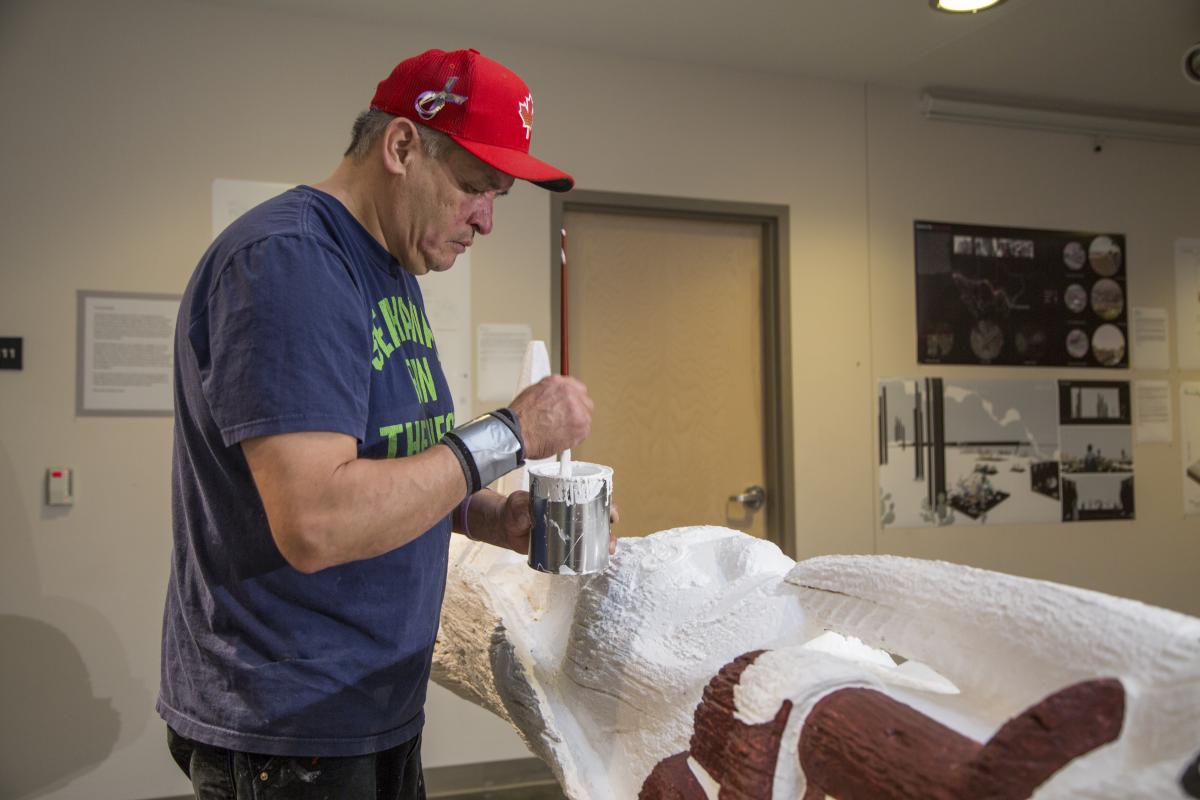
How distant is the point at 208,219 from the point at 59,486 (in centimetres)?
96

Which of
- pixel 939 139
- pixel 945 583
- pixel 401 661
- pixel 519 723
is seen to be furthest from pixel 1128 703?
pixel 939 139

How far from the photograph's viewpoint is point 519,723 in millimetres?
1364

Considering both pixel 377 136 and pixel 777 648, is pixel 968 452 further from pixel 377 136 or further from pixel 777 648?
pixel 377 136

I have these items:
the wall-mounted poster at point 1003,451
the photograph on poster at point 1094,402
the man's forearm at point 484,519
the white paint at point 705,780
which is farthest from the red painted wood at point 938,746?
the photograph on poster at point 1094,402

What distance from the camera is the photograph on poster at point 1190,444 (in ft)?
12.7

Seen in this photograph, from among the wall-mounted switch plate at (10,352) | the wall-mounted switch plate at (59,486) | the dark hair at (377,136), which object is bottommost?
the wall-mounted switch plate at (59,486)

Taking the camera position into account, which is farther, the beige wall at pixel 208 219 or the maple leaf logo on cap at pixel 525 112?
the beige wall at pixel 208 219

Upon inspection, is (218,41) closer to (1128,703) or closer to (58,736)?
(58,736)

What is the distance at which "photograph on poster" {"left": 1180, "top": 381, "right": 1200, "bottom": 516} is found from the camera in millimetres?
3867

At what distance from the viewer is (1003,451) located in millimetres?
3625

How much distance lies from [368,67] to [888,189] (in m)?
2.11

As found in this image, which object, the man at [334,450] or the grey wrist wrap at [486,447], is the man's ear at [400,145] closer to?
the man at [334,450]

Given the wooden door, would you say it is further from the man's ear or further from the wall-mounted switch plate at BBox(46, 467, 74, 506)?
the man's ear

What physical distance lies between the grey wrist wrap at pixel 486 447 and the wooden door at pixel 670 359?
211 cm
